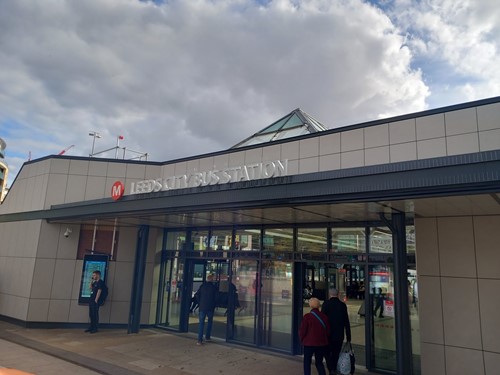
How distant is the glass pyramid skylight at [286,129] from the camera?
43.8ft

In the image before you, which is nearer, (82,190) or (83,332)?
(83,332)

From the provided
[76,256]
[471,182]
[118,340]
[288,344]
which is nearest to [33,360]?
[118,340]

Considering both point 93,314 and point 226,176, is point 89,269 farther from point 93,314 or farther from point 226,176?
point 226,176

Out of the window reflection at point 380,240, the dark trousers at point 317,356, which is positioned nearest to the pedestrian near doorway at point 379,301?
the window reflection at point 380,240

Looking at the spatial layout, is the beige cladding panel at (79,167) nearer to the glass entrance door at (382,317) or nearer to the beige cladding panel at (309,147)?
the beige cladding panel at (309,147)

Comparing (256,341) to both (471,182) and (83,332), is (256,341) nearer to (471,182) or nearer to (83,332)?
(83,332)

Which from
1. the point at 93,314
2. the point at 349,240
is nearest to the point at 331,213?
the point at 349,240

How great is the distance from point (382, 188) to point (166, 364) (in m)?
5.78

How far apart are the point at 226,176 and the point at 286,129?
5.45m

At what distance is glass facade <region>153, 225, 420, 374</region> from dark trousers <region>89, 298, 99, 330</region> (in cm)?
190

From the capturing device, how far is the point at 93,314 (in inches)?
444

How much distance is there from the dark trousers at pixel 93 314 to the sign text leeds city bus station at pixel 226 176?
3698 millimetres

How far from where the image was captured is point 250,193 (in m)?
7.25

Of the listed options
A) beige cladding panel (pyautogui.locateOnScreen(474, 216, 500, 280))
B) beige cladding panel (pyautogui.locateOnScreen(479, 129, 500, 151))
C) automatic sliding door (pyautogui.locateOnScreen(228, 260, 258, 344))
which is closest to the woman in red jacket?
beige cladding panel (pyautogui.locateOnScreen(474, 216, 500, 280))
